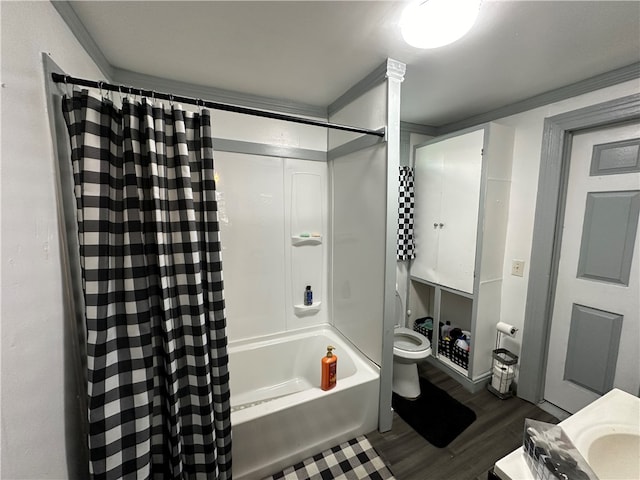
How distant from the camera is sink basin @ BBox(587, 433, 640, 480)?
0.76 metres

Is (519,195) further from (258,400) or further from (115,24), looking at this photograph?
(115,24)

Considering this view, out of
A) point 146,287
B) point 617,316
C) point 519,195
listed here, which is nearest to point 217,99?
point 146,287

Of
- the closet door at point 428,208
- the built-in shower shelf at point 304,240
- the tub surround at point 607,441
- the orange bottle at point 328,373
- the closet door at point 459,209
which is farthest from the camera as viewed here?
the closet door at point 428,208

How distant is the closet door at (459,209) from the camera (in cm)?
189

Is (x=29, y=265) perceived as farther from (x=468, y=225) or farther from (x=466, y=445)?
(x=468, y=225)

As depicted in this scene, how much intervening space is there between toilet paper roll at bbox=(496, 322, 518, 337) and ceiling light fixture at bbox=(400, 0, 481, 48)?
6.35ft

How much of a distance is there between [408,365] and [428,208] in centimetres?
135

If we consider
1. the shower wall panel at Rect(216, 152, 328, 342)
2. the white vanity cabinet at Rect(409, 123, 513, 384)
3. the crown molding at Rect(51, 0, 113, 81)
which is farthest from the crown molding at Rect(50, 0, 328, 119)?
the white vanity cabinet at Rect(409, 123, 513, 384)

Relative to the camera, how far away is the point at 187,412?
106cm

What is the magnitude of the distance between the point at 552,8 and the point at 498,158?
995 mm

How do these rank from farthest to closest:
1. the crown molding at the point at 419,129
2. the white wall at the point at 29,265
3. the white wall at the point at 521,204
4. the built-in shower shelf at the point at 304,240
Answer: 1. the crown molding at the point at 419,129
2. the built-in shower shelf at the point at 304,240
3. the white wall at the point at 521,204
4. the white wall at the point at 29,265

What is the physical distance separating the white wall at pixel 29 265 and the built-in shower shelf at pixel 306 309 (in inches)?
55.9

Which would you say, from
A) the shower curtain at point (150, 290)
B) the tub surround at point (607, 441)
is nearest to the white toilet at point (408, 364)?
the tub surround at point (607, 441)

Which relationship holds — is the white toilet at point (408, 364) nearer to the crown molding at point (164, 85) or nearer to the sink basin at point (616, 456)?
the sink basin at point (616, 456)
